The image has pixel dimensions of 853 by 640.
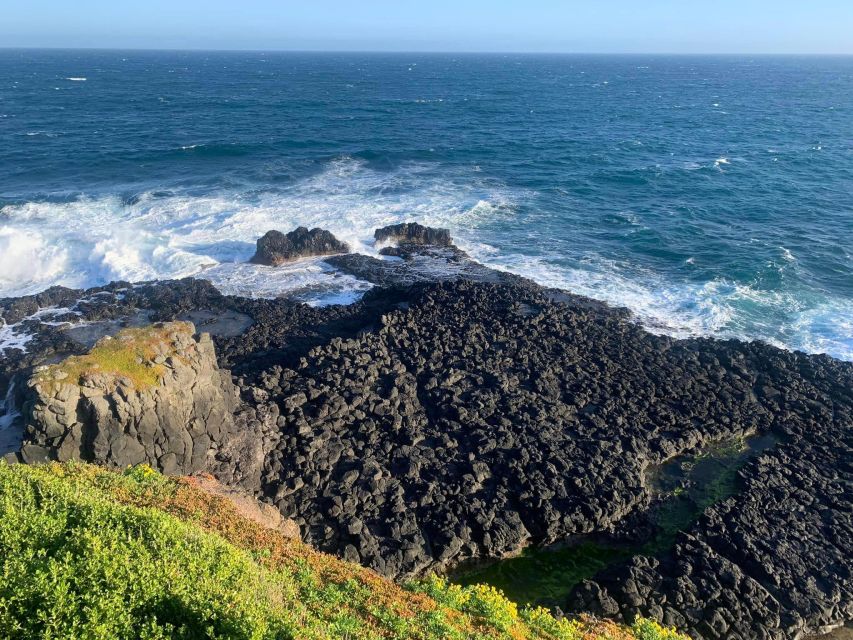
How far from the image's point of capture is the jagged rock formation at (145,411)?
22125 millimetres

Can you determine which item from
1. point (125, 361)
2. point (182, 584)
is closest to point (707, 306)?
point (125, 361)

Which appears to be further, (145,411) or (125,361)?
(125,361)

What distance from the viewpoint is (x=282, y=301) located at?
42.6 meters

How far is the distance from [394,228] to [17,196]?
4017cm

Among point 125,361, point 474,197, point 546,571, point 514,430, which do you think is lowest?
point 546,571

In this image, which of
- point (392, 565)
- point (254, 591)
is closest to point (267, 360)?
point (392, 565)

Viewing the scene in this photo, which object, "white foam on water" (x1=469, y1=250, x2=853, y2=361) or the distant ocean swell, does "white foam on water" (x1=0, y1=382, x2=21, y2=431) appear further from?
"white foam on water" (x1=469, y1=250, x2=853, y2=361)

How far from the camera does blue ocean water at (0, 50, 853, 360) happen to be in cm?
4741

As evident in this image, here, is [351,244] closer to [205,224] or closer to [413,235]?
[413,235]

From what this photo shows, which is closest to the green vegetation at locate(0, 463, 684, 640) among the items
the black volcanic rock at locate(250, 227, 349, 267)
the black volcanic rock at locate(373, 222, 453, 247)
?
the black volcanic rock at locate(250, 227, 349, 267)

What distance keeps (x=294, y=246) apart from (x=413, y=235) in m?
10.8

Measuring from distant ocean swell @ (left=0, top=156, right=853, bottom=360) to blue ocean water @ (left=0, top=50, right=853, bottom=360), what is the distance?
0.22 meters

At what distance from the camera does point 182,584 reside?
475 inches

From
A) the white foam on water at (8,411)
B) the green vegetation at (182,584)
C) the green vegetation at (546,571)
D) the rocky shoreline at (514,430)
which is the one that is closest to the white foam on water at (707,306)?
the rocky shoreline at (514,430)
